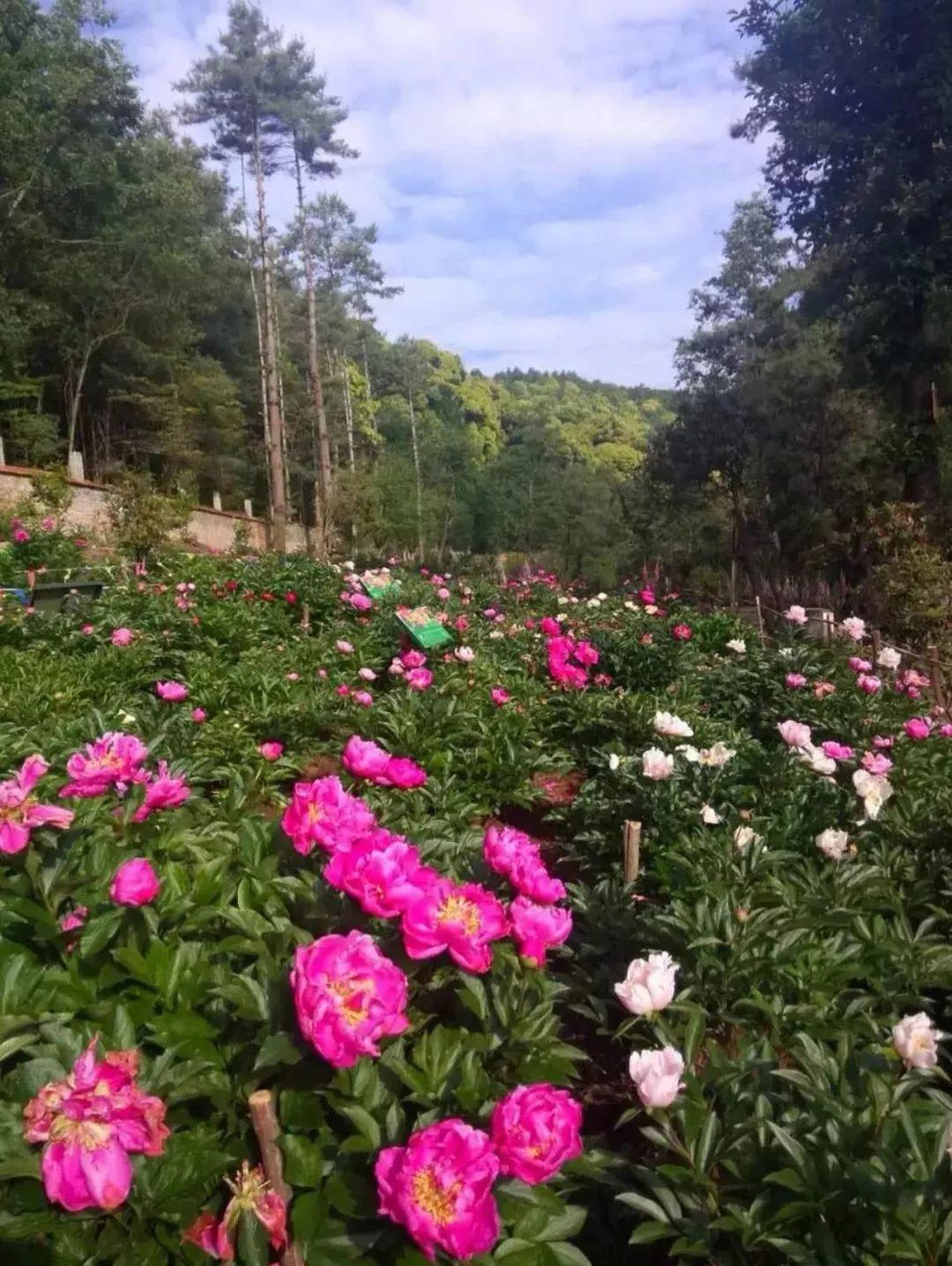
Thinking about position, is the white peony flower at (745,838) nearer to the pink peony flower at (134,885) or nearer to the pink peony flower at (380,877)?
the pink peony flower at (380,877)

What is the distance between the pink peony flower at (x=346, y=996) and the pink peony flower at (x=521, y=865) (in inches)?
13.1

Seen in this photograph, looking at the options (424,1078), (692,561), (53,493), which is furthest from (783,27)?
(424,1078)

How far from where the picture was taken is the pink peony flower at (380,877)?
1221 mm

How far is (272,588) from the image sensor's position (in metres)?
6.74

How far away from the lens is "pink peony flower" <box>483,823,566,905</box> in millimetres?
1389

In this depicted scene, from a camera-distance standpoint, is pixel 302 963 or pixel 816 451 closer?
pixel 302 963

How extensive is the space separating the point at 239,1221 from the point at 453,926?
1.35ft

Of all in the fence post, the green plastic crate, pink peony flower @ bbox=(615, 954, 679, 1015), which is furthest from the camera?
the fence post

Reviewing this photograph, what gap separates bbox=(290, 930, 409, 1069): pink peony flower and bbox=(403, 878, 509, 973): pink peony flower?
0.08m

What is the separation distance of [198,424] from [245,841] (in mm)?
26916

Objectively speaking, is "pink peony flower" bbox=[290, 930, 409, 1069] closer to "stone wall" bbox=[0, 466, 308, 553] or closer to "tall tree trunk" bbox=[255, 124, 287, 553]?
"stone wall" bbox=[0, 466, 308, 553]

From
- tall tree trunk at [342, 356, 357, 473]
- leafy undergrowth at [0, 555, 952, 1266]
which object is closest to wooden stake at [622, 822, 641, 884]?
leafy undergrowth at [0, 555, 952, 1266]

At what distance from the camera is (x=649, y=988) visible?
1457 millimetres

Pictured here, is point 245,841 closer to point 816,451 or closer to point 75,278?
point 816,451
